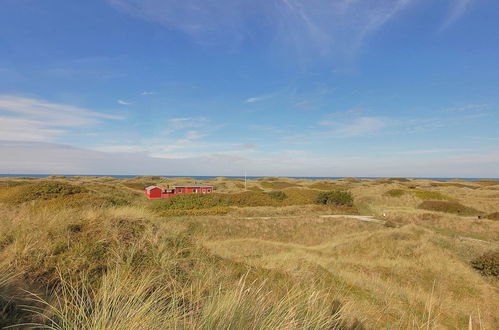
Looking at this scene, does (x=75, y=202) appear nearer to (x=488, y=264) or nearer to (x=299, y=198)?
(x=488, y=264)

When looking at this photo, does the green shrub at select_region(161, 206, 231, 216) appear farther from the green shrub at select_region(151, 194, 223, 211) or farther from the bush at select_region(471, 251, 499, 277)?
the bush at select_region(471, 251, 499, 277)

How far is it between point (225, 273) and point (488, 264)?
47.3 feet

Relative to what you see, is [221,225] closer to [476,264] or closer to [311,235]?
[311,235]

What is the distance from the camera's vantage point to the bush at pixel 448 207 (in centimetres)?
3045

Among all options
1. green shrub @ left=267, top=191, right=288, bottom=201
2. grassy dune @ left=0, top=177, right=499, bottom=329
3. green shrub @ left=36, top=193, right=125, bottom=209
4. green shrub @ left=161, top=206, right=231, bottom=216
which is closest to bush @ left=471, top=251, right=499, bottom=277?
A: grassy dune @ left=0, top=177, right=499, bottom=329

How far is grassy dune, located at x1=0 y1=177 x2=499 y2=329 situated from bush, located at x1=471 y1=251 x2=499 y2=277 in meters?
0.22

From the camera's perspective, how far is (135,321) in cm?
224

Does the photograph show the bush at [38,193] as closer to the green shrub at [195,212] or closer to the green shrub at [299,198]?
the green shrub at [195,212]

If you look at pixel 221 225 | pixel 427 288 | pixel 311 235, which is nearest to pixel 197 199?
pixel 221 225

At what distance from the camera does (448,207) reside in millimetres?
31516

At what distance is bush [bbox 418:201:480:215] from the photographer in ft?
99.9

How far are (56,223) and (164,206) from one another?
24620 mm

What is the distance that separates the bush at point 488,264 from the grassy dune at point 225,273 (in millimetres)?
218

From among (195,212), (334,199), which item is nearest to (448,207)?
(334,199)
